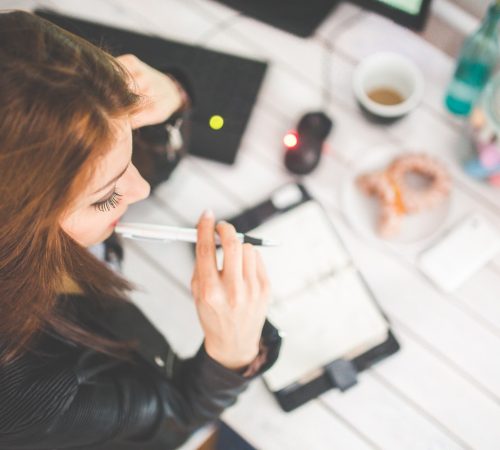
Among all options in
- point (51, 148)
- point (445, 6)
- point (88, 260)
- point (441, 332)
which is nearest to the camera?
point (51, 148)

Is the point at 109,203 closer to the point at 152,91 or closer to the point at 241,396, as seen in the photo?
the point at 152,91

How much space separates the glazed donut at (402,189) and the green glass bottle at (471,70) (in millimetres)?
130

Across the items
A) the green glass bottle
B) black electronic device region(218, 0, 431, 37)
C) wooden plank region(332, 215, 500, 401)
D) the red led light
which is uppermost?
the green glass bottle

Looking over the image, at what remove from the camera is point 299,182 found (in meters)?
0.95

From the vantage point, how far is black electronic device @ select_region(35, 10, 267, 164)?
0.92m

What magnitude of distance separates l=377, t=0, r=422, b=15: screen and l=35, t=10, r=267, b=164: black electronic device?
237mm

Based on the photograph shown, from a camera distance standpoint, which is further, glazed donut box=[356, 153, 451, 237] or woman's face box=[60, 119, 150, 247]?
glazed donut box=[356, 153, 451, 237]

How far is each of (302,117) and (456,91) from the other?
0.27 meters

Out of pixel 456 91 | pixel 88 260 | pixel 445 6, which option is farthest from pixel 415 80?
pixel 88 260

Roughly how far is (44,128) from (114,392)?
1.37 ft

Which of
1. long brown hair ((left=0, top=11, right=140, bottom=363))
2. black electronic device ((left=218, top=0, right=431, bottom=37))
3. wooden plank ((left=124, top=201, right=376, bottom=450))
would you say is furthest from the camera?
black electronic device ((left=218, top=0, right=431, bottom=37))

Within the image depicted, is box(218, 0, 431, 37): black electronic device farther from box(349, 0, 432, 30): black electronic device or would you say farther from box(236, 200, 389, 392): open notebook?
box(236, 200, 389, 392): open notebook

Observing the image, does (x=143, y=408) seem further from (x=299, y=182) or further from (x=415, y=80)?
(x=415, y=80)

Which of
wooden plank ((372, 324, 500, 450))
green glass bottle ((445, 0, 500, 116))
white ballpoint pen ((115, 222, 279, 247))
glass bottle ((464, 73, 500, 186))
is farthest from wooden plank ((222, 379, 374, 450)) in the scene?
green glass bottle ((445, 0, 500, 116))
